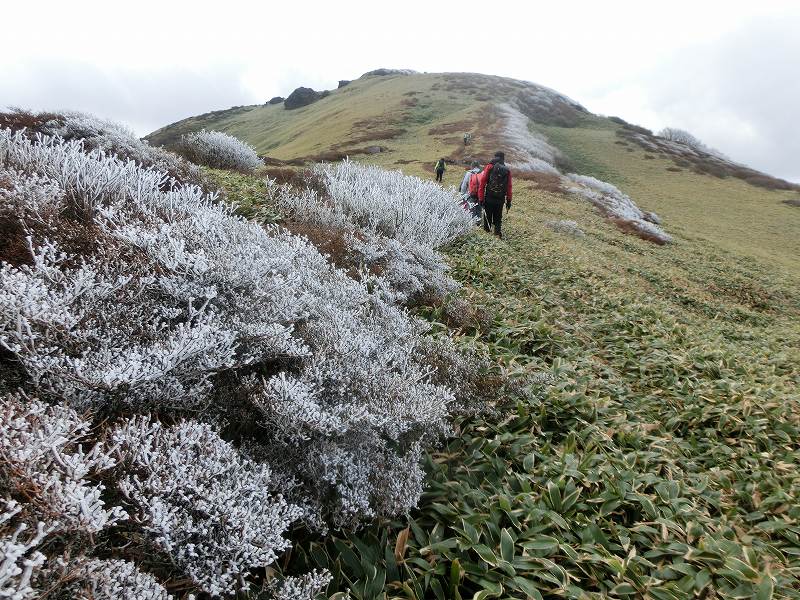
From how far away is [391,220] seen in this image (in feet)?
26.8

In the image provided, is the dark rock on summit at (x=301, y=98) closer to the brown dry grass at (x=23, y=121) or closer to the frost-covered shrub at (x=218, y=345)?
the brown dry grass at (x=23, y=121)

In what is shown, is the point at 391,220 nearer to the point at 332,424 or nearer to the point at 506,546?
the point at 332,424

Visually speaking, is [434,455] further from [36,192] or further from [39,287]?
[36,192]

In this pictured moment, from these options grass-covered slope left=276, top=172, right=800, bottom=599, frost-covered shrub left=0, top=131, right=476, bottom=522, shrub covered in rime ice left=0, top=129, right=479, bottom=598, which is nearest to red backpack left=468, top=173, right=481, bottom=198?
grass-covered slope left=276, top=172, right=800, bottom=599

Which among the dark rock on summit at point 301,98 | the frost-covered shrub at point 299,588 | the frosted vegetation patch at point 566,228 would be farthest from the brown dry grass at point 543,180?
the dark rock on summit at point 301,98

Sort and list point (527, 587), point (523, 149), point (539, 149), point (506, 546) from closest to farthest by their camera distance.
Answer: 1. point (527, 587)
2. point (506, 546)
3. point (523, 149)
4. point (539, 149)

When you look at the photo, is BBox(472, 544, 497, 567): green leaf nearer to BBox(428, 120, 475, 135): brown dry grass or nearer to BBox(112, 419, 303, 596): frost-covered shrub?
BBox(112, 419, 303, 596): frost-covered shrub

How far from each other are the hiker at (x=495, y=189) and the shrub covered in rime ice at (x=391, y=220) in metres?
0.89

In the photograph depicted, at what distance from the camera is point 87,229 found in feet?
10.3

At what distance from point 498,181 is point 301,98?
301ft

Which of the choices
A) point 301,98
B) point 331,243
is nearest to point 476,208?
point 331,243

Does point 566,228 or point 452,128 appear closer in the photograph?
point 566,228

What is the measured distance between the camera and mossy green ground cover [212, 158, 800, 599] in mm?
2725

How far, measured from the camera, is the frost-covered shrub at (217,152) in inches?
506
